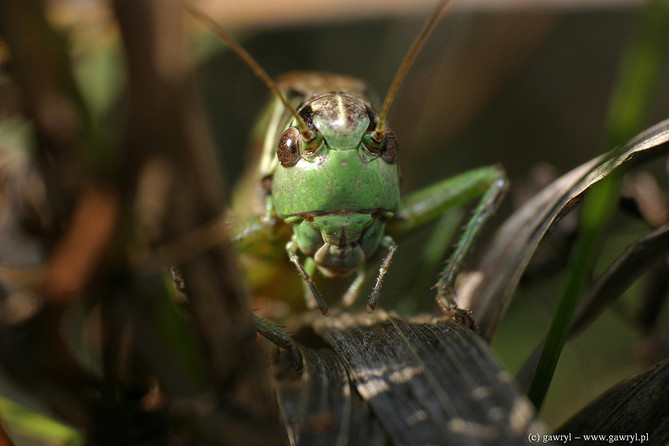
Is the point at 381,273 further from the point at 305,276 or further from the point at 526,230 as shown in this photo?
the point at 526,230

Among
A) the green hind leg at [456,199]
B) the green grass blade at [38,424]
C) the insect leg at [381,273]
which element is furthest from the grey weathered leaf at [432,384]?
the green hind leg at [456,199]

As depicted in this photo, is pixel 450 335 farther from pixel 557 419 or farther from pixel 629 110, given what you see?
pixel 557 419

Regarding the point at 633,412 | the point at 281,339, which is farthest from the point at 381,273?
the point at 633,412

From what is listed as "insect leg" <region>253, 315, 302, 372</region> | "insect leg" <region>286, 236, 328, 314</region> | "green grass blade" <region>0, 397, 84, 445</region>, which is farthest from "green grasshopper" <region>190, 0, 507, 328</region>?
"green grass blade" <region>0, 397, 84, 445</region>

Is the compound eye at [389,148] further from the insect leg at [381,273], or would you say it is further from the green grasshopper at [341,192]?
the insect leg at [381,273]

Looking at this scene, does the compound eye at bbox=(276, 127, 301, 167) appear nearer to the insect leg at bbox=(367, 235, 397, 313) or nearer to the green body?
the green body

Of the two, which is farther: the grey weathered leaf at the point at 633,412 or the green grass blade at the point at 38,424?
the green grass blade at the point at 38,424
